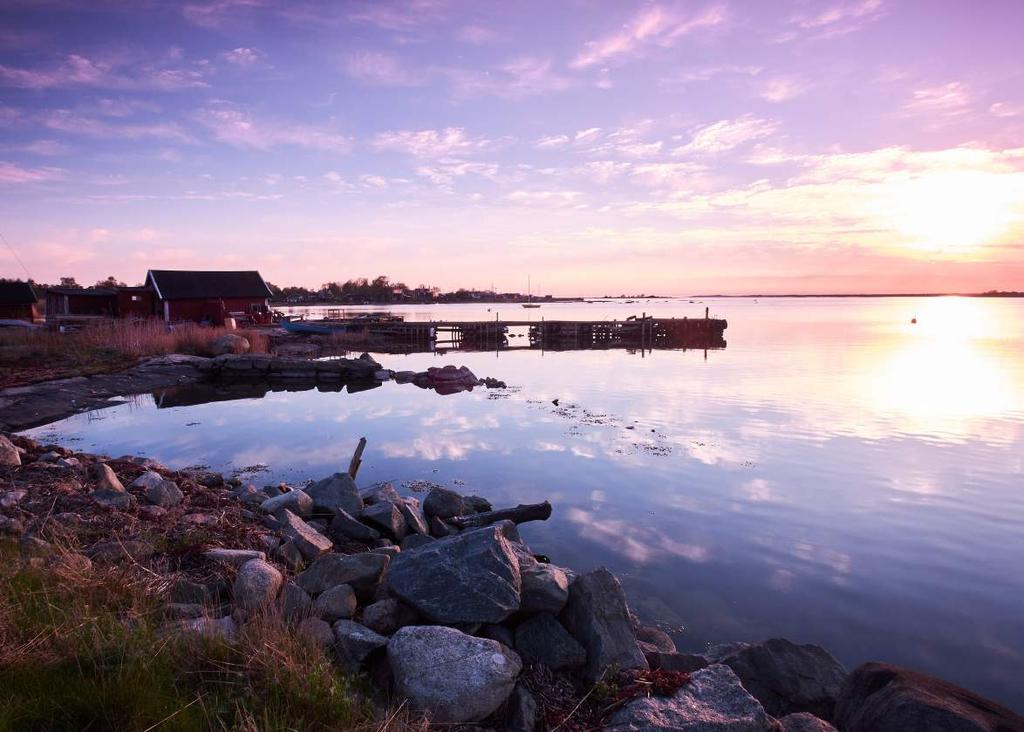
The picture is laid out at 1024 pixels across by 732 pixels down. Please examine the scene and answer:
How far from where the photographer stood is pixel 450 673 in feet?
14.1

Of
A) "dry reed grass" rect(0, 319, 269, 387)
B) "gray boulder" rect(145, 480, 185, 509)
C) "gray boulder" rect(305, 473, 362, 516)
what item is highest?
"dry reed grass" rect(0, 319, 269, 387)

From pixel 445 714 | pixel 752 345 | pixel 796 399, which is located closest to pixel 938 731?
pixel 445 714

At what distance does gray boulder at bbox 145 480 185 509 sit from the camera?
909cm

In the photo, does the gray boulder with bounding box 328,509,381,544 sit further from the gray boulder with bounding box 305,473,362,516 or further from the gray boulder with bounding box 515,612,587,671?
the gray boulder with bounding box 515,612,587,671

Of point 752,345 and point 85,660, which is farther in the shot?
point 752,345

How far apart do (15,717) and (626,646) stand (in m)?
4.54

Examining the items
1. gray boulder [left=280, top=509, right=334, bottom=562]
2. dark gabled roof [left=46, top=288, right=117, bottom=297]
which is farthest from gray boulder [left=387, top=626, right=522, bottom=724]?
dark gabled roof [left=46, top=288, right=117, bottom=297]

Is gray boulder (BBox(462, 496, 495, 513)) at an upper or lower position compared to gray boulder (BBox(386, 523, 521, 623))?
lower

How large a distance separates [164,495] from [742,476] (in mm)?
12352

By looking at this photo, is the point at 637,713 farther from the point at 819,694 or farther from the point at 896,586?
the point at 896,586

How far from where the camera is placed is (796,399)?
2555 centimetres

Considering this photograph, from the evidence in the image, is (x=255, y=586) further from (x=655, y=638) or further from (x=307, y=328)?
(x=307, y=328)

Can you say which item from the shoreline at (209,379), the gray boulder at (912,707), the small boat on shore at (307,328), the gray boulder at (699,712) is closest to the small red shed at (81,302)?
the small boat on shore at (307,328)

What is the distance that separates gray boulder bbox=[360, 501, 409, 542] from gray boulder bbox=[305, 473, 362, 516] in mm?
478
